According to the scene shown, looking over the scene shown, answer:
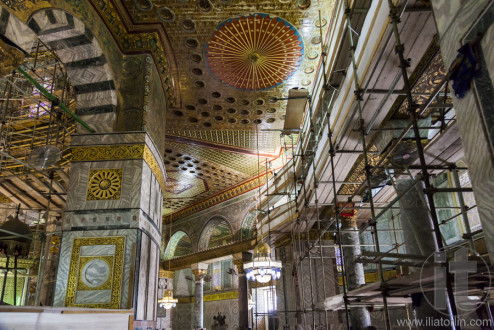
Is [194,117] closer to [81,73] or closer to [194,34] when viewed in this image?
[194,34]

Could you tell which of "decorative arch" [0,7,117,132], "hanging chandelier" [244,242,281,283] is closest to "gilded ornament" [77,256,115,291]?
"decorative arch" [0,7,117,132]

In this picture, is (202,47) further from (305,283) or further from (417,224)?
(305,283)

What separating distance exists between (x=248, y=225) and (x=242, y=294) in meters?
2.21

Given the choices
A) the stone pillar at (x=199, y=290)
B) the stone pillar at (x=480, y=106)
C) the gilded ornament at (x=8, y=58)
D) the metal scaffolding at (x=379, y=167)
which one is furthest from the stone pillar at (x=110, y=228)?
the stone pillar at (x=199, y=290)

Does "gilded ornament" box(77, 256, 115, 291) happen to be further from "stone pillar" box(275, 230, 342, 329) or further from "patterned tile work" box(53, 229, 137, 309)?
"stone pillar" box(275, 230, 342, 329)

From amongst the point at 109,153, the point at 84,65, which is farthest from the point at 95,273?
the point at 84,65

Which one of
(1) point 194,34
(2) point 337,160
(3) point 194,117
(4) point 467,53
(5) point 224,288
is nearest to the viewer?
(4) point 467,53

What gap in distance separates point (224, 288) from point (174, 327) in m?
3.03

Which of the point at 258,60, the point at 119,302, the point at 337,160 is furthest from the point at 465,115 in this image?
the point at 258,60

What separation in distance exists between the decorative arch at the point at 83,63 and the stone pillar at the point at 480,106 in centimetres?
460

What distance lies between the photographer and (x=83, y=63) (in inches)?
232

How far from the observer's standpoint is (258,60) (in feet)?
24.9

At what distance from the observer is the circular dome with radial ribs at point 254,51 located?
6879mm

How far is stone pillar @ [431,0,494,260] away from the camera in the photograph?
1.95 meters
